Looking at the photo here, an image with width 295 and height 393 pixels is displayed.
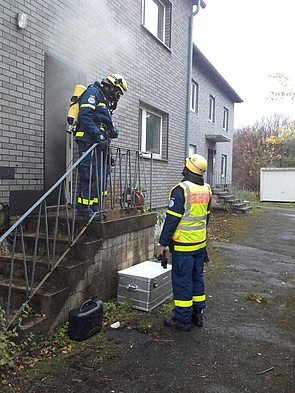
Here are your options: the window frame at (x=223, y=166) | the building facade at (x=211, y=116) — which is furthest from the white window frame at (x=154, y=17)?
the window frame at (x=223, y=166)

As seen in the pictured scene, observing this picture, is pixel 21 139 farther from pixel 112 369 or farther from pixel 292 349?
pixel 292 349

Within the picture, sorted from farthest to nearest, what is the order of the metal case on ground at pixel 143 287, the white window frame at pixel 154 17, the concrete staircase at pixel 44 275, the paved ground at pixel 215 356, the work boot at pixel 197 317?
the white window frame at pixel 154 17
the metal case on ground at pixel 143 287
the work boot at pixel 197 317
the concrete staircase at pixel 44 275
the paved ground at pixel 215 356

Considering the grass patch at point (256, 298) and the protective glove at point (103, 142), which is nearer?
the protective glove at point (103, 142)

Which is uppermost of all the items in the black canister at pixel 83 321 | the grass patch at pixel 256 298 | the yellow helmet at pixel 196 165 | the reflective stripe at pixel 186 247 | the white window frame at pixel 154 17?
the white window frame at pixel 154 17

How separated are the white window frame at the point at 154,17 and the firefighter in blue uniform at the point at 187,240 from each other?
532cm

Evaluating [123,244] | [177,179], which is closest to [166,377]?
[123,244]

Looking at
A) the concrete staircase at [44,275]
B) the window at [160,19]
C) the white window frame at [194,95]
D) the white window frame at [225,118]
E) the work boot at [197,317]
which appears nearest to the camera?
the concrete staircase at [44,275]

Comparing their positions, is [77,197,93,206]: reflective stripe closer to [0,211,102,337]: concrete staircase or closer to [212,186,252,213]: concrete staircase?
[0,211,102,337]: concrete staircase

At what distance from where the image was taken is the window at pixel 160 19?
820 centimetres

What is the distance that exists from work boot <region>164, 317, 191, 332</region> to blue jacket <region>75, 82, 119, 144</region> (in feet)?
6.79

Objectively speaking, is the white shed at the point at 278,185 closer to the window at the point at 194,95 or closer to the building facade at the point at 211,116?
the building facade at the point at 211,116

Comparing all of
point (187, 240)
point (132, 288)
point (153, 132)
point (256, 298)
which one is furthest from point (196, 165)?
point (153, 132)

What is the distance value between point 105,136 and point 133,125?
3.09m

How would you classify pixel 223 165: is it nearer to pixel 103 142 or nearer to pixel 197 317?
pixel 103 142
